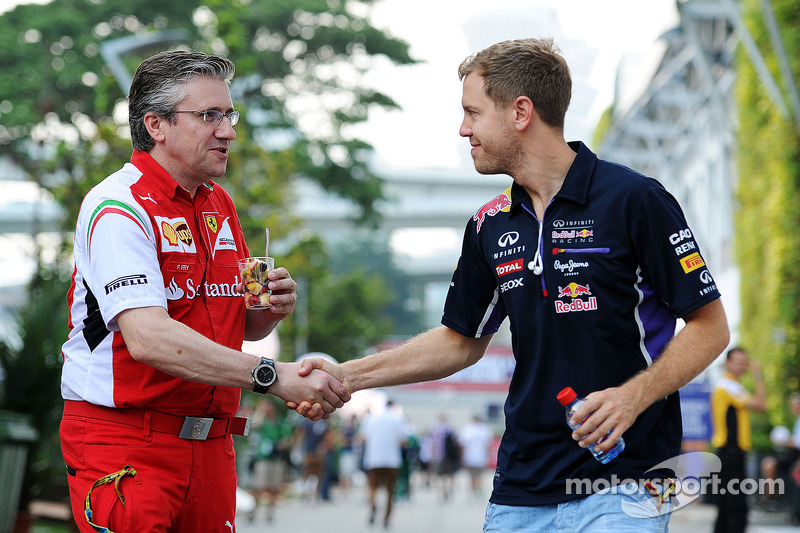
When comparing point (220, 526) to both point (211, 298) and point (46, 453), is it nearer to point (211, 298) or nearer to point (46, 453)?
point (211, 298)

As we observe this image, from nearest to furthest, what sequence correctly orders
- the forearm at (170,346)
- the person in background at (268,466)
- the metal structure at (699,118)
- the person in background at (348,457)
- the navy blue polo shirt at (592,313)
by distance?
the navy blue polo shirt at (592,313) → the forearm at (170,346) → the person in background at (268,466) → the metal structure at (699,118) → the person in background at (348,457)

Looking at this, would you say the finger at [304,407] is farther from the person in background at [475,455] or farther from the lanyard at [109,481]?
the person in background at [475,455]

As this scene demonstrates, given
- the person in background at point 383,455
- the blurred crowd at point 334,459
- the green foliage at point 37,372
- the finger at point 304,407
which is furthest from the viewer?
the person in background at point 383,455

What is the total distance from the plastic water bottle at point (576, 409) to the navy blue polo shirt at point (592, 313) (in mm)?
26

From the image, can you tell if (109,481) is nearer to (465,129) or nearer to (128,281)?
(128,281)

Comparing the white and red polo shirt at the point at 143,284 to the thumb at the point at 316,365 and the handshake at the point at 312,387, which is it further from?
the thumb at the point at 316,365

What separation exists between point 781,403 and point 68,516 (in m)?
12.2

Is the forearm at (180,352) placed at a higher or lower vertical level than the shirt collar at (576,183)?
lower

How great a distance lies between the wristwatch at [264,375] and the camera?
12.4ft

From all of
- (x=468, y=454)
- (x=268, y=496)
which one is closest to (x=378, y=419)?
(x=268, y=496)

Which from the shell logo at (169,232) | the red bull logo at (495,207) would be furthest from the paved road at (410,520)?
the red bull logo at (495,207)

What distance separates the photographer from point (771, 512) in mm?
16016

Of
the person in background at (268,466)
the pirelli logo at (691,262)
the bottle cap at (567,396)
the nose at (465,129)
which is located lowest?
the person in background at (268,466)

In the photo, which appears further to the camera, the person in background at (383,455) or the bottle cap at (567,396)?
the person in background at (383,455)
